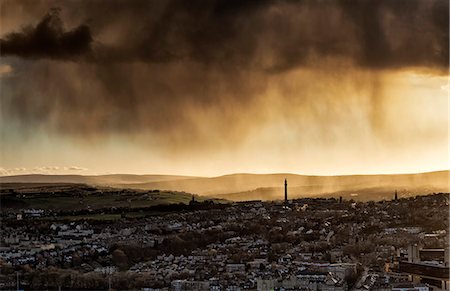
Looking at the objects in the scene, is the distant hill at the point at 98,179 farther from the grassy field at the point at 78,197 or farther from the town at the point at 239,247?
the town at the point at 239,247

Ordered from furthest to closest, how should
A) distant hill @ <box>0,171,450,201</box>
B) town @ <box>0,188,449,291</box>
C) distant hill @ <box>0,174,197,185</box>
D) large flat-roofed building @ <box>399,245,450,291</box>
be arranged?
distant hill @ <box>0,171,450,201</box> < distant hill @ <box>0,174,197,185</box> < town @ <box>0,188,449,291</box> < large flat-roofed building @ <box>399,245,450,291</box>

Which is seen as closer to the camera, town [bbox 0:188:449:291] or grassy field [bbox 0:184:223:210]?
town [bbox 0:188:449:291]

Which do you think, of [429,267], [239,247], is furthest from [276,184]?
[429,267]

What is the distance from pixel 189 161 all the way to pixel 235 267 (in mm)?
6828

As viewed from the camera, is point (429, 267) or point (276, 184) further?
point (276, 184)

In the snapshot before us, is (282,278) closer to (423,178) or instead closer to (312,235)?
(312,235)

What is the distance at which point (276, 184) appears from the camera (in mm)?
29578

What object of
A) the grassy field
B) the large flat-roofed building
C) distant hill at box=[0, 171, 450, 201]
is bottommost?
the large flat-roofed building

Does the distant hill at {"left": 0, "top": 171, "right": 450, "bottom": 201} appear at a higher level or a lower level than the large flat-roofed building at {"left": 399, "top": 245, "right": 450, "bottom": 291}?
Result: higher

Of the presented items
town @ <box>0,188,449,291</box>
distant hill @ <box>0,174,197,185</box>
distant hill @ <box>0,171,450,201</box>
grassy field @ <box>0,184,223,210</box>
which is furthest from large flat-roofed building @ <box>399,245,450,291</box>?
grassy field @ <box>0,184,223,210</box>

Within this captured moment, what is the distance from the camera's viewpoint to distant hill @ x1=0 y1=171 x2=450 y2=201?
2621 centimetres

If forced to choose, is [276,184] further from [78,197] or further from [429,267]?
[429,267]

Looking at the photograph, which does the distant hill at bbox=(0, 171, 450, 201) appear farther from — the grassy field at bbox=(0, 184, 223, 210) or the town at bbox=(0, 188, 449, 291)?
the grassy field at bbox=(0, 184, 223, 210)

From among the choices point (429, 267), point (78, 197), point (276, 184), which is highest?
point (276, 184)
